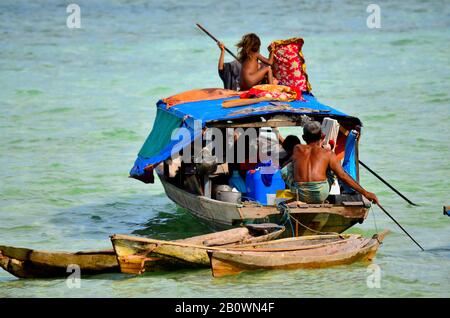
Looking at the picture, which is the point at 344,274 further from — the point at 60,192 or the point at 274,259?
the point at 60,192

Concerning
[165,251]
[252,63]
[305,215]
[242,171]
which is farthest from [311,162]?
[252,63]

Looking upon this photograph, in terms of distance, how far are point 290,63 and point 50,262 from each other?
137 inches

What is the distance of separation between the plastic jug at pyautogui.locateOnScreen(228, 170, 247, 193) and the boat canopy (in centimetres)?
58

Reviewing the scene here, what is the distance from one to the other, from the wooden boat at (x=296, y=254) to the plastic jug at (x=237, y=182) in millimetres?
1267

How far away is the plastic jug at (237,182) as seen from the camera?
1066cm

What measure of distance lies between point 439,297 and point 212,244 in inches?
75.5

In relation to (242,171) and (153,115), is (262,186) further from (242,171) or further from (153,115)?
(153,115)

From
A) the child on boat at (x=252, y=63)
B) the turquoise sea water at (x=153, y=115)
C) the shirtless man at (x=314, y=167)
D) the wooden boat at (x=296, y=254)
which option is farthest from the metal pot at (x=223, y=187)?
the child on boat at (x=252, y=63)

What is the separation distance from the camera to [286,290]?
9.15 m

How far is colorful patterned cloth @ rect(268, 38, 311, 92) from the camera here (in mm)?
11289

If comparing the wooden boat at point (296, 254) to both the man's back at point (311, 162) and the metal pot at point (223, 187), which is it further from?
the metal pot at point (223, 187)

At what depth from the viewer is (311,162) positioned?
9727 mm

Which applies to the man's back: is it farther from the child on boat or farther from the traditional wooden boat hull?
the child on boat

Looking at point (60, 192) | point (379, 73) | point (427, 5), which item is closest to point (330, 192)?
point (60, 192)
